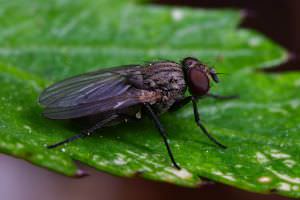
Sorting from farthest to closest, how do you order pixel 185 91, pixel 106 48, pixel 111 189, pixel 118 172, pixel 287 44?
pixel 287 44 → pixel 111 189 → pixel 106 48 → pixel 185 91 → pixel 118 172

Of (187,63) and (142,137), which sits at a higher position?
(187,63)

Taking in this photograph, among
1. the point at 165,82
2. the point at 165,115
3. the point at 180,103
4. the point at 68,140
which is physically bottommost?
the point at 68,140

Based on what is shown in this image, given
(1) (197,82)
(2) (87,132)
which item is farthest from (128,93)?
(1) (197,82)

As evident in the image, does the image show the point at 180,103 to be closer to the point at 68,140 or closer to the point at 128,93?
the point at 128,93

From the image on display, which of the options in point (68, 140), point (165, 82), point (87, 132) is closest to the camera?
point (68, 140)

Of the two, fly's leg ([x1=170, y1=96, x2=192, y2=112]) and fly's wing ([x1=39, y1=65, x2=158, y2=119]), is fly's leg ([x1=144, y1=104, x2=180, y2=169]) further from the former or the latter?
fly's leg ([x1=170, y1=96, x2=192, y2=112])

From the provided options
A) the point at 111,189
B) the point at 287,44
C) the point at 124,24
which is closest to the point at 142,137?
the point at 124,24

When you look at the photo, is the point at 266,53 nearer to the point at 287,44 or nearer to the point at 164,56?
the point at 164,56

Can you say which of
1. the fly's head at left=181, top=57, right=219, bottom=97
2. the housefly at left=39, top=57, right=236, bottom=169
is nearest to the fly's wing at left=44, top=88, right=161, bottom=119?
the housefly at left=39, top=57, right=236, bottom=169
